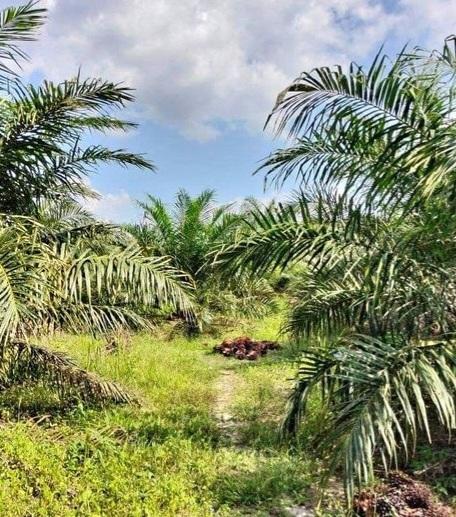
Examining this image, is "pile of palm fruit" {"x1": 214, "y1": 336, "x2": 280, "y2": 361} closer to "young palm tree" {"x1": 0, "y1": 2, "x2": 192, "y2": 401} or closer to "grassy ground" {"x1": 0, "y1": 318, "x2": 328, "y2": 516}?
"grassy ground" {"x1": 0, "y1": 318, "x2": 328, "y2": 516}

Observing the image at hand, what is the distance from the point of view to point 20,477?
4.23 m

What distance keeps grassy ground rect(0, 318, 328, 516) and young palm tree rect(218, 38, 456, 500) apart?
2.19 ft

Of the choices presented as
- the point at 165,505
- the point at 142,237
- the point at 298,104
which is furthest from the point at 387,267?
the point at 142,237

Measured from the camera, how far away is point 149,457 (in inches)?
187

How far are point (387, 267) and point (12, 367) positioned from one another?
12.1 ft

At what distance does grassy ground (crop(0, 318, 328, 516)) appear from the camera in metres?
4.01

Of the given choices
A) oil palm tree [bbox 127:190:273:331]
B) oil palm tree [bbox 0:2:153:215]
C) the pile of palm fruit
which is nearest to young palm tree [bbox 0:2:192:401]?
oil palm tree [bbox 0:2:153:215]

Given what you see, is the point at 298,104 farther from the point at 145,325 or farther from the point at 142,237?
the point at 142,237

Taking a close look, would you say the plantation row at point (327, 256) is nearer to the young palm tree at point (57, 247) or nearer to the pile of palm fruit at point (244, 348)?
the young palm tree at point (57, 247)

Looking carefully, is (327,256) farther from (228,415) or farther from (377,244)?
(228,415)

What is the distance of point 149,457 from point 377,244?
2585mm

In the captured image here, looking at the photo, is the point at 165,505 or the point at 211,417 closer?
→ the point at 165,505

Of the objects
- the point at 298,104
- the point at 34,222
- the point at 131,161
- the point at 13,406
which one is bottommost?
the point at 13,406

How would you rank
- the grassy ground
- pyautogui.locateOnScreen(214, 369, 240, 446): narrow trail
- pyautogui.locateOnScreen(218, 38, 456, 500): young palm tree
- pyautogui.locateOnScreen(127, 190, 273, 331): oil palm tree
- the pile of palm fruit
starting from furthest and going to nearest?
pyautogui.locateOnScreen(127, 190, 273, 331): oil palm tree
the pile of palm fruit
pyautogui.locateOnScreen(214, 369, 240, 446): narrow trail
the grassy ground
pyautogui.locateOnScreen(218, 38, 456, 500): young palm tree
